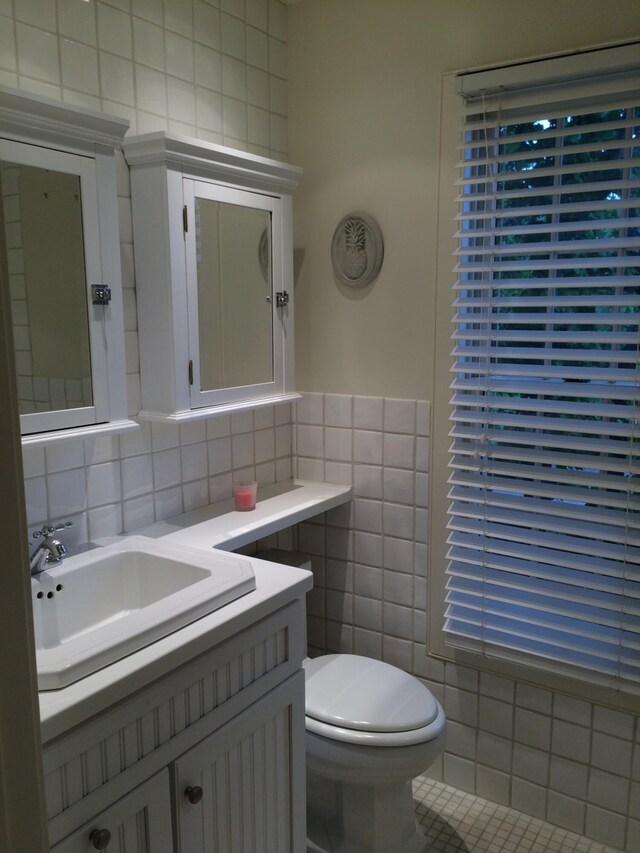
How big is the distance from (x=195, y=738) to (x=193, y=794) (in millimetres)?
92

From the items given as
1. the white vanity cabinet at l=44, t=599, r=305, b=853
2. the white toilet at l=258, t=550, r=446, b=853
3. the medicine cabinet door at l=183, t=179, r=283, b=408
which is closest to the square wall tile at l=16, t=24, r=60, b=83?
the medicine cabinet door at l=183, t=179, r=283, b=408

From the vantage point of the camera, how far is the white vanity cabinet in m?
1.09

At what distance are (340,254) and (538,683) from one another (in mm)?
1392

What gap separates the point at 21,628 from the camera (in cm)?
54

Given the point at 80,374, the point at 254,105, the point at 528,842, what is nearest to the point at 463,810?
the point at 528,842

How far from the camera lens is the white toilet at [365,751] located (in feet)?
5.50

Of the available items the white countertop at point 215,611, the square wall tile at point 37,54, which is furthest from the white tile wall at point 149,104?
the white countertop at point 215,611

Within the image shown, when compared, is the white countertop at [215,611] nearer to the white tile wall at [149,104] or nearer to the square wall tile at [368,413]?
the white tile wall at [149,104]

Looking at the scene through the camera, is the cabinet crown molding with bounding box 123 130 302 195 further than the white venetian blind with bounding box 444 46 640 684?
No

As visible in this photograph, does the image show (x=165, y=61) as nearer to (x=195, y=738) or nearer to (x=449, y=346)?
(x=449, y=346)

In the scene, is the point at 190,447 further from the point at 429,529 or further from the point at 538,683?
the point at 538,683

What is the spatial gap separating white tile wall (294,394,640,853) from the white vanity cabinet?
2.32 ft

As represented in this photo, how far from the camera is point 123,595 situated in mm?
1639

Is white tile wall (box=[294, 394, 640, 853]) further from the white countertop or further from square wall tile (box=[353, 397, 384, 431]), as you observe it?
the white countertop
